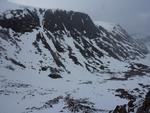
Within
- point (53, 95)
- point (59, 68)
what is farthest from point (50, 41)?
point (53, 95)

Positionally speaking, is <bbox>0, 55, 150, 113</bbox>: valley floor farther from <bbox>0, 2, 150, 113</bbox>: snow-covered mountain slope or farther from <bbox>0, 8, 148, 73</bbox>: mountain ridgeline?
<bbox>0, 8, 148, 73</bbox>: mountain ridgeline

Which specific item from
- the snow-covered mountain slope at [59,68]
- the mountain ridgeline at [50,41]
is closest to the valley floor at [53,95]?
the snow-covered mountain slope at [59,68]

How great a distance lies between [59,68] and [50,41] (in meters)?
23.2

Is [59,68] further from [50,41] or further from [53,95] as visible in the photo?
[53,95]

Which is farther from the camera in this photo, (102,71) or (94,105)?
(102,71)

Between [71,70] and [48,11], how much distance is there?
50.5m

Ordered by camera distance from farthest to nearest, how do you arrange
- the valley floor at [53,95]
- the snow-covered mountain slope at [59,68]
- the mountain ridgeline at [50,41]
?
the mountain ridgeline at [50,41] < the snow-covered mountain slope at [59,68] < the valley floor at [53,95]

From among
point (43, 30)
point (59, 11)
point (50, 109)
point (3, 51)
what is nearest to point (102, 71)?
point (43, 30)

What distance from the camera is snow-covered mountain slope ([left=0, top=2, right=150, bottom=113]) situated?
4664 centimetres

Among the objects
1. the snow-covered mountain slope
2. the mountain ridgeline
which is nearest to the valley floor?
the snow-covered mountain slope

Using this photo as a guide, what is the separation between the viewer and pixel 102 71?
98750mm

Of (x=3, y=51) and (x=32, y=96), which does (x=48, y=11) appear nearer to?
(x=3, y=51)

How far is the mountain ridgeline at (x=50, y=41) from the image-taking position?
276 feet

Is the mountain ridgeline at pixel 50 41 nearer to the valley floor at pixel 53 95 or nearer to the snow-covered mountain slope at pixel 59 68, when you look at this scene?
the snow-covered mountain slope at pixel 59 68
